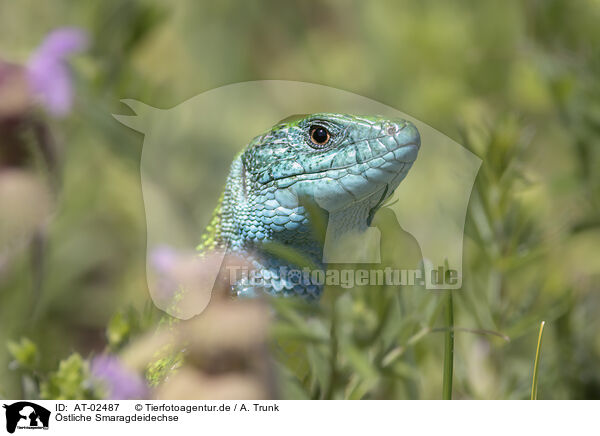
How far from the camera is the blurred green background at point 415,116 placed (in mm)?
1269

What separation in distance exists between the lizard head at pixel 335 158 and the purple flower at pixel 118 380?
19.2 inches

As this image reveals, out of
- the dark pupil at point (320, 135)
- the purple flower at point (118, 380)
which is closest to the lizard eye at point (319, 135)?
the dark pupil at point (320, 135)

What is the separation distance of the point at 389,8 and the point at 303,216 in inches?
104

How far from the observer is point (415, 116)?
1.15 metres

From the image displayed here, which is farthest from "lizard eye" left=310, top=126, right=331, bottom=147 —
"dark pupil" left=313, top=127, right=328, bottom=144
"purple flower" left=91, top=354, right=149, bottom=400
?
"purple flower" left=91, top=354, right=149, bottom=400

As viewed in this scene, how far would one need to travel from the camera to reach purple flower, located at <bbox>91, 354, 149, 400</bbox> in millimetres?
1223

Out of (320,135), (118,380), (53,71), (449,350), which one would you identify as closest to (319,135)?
(320,135)

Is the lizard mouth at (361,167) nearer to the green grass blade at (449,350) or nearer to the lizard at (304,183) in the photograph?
the lizard at (304,183)

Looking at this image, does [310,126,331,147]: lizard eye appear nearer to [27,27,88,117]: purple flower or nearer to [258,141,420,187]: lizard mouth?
[258,141,420,187]: lizard mouth

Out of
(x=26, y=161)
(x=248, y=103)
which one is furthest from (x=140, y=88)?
(x=248, y=103)
